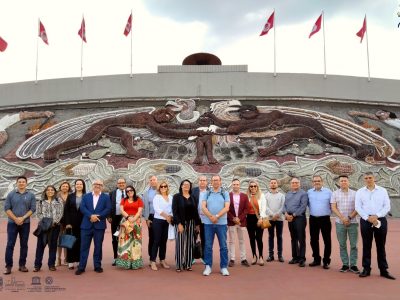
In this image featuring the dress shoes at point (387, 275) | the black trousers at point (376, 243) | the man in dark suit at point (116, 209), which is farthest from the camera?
the man in dark suit at point (116, 209)

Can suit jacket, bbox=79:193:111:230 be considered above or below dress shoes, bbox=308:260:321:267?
above

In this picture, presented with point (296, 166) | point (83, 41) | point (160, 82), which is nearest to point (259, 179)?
point (296, 166)

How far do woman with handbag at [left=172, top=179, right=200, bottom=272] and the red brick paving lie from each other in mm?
173

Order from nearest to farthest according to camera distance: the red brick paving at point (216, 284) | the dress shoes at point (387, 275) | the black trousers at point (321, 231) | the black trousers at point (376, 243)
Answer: the red brick paving at point (216, 284) < the dress shoes at point (387, 275) < the black trousers at point (376, 243) < the black trousers at point (321, 231)

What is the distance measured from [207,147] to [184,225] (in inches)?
357

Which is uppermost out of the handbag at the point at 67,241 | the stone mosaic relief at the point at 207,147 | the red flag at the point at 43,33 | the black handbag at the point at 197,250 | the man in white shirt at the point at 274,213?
the red flag at the point at 43,33

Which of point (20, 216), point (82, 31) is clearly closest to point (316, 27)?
point (82, 31)

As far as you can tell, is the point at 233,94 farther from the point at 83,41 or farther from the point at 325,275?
the point at 325,275

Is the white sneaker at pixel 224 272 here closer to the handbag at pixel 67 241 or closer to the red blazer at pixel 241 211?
the red blazer at pixel 241 211

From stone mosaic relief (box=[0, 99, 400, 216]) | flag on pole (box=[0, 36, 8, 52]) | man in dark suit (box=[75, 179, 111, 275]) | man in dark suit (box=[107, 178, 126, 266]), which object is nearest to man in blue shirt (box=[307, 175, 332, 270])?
man in dark suit (box=[107, 178, 126, 266])

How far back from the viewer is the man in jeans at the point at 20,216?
4895 mm

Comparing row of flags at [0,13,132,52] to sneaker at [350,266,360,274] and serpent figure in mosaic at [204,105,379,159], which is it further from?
sneaker at [350,266,360,274]

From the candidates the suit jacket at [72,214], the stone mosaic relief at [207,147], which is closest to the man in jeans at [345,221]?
the suit jacket at [72,214]

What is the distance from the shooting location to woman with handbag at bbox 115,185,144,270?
16.4ft
